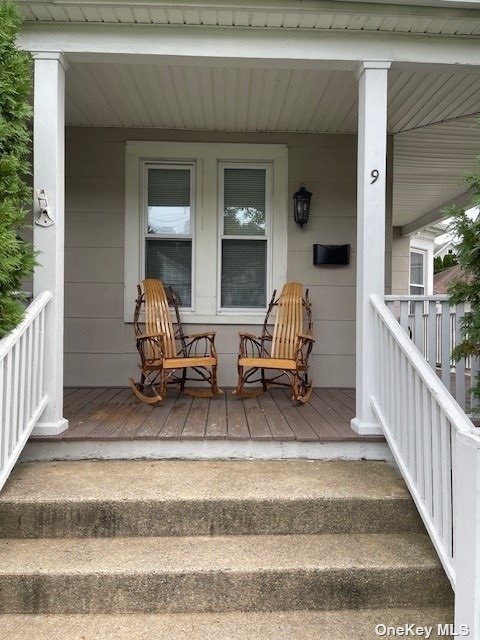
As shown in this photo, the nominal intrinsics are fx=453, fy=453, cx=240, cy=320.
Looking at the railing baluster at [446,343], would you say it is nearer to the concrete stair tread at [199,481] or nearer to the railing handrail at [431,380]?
the railing handrail at [431,380]

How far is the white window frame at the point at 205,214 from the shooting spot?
13.8 ft

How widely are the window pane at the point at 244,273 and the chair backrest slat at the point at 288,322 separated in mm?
323

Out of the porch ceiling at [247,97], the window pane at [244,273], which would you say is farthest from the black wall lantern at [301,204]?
the porch ceiling at [247,97]

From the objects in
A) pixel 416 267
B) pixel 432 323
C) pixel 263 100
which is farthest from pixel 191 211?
pixel 416 267

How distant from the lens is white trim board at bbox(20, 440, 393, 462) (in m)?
2.58

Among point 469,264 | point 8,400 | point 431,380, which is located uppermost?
point 469,264

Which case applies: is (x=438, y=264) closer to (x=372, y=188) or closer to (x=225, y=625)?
(x=372, y=188)

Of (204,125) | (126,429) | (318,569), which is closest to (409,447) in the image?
(318,569)

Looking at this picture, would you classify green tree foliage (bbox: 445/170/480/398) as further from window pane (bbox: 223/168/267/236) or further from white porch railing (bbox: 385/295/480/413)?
window pane (bbox: 223/168/267/236)

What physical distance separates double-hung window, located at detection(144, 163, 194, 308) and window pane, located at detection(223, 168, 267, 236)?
1.16 ft

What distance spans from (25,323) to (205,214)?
2319 millimetres

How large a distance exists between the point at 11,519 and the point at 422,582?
72.1 inches

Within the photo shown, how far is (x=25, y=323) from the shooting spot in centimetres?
233

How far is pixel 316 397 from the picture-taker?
3.83 meters
